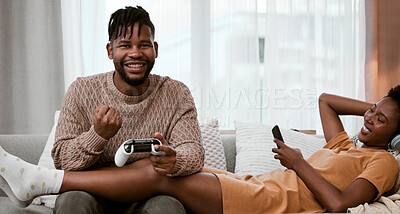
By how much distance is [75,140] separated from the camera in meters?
1.48

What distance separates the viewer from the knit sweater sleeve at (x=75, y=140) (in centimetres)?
144

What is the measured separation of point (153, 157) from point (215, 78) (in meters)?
1.97

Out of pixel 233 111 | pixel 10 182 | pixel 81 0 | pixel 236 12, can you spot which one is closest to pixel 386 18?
pixel 236 12

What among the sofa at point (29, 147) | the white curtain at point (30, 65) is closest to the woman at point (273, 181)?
the sofa at point (29, 147)

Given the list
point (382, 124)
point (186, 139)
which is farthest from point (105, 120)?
point (382, 124)

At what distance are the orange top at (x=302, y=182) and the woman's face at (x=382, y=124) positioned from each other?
51 mm

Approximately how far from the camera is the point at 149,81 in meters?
1.75

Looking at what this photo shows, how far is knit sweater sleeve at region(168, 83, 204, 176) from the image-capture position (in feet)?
4.83

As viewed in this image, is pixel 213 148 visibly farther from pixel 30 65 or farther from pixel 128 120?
pixel 30 65

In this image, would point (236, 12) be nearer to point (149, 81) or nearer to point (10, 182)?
point (149, 81)

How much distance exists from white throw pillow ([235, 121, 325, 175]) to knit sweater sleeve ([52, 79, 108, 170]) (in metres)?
0.84

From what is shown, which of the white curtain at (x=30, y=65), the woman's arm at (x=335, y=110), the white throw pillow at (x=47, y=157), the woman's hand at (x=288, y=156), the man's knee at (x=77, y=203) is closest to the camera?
the man's knee at (x=77, y=203)

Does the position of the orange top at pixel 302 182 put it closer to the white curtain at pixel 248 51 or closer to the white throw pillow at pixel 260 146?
the white throw pillow at pixel 260 146

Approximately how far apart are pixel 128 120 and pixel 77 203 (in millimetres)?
413
